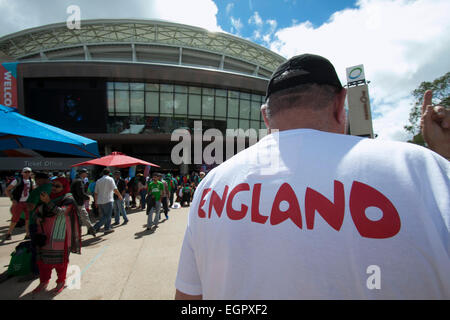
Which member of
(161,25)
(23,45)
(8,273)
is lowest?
(8,273)

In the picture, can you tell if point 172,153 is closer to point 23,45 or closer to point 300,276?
point 300,276

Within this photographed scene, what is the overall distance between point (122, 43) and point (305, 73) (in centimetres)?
3744

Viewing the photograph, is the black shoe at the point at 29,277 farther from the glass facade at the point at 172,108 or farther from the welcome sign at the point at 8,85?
the welcome sign at the point at 8,85

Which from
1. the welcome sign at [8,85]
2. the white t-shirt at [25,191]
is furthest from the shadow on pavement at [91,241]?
the welcome sign at [8,85]

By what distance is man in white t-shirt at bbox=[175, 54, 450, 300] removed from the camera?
618mm

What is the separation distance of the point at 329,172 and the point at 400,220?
247 millimetres

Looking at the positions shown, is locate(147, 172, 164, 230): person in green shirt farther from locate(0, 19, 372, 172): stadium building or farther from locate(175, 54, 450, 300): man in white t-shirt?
locate(0, 19, 372, 172): stadium building

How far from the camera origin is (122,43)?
3023 cm

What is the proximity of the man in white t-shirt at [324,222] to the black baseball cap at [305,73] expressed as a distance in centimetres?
14

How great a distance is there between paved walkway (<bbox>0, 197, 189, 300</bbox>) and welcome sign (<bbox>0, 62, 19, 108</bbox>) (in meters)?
20.3
